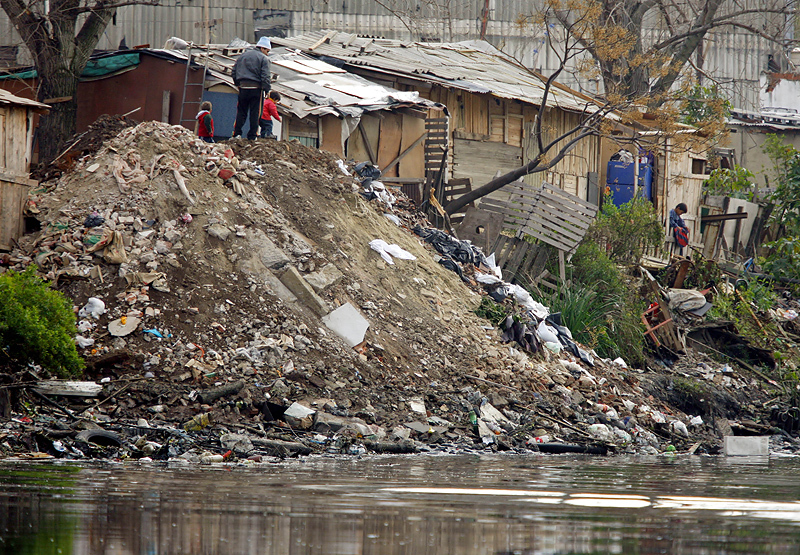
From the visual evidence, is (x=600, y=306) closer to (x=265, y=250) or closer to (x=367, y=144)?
(x=367, y=144)

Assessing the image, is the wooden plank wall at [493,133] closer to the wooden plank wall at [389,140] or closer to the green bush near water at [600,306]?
the wooden plank wall at [389,140]

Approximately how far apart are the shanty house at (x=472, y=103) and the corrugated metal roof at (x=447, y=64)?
0.02 metres

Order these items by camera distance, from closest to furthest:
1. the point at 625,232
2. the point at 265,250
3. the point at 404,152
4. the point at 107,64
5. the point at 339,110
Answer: the point at 265,250 → the point at 339,110 → the point at 107,64 → the point at 404,152 → the point at 625,232

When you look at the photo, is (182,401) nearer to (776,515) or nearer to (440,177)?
(776,515)

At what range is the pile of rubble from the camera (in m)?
9.58

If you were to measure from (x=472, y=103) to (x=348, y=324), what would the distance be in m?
9.98

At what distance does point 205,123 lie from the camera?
15.1m

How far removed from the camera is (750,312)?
A: 18250 millimetres

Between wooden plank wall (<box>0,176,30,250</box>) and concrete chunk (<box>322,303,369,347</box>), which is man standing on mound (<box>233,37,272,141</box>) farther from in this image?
concrete chunk (<box>322,303,369,347</box>)

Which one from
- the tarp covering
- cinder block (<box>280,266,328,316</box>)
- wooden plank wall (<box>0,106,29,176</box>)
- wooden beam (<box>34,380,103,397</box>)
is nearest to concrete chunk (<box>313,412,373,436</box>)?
cinder block (<box>280,266,328,316</box>)

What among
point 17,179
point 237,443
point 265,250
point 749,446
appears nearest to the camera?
point 237,443

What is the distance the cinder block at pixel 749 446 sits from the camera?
11.8 m

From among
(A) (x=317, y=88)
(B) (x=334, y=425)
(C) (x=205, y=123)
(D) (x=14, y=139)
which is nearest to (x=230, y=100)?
(C) (x=205, y=123)

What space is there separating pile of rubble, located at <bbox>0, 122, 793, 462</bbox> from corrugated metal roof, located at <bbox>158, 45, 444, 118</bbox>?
2389 mm
